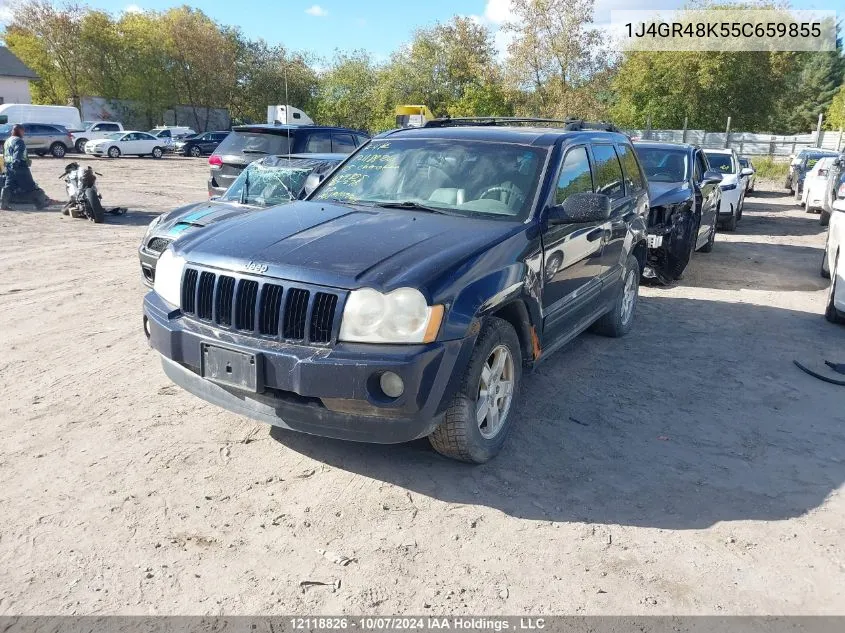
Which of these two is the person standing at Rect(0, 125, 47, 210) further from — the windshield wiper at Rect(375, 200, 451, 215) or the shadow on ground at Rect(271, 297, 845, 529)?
the shadow on ground at Rect(271, 297, 845, 529)

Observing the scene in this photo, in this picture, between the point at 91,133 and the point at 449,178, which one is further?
the point at 91,133

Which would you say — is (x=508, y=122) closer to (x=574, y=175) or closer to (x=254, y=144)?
(x=574, y=175)

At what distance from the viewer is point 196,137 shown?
39.0m

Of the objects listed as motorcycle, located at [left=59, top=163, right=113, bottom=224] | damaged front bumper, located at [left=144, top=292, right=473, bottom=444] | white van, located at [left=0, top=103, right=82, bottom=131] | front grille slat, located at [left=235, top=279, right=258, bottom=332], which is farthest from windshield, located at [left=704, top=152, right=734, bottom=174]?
white van, located at [left=0, top=103, right=82, bottom=131]

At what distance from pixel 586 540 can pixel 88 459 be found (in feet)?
8.93

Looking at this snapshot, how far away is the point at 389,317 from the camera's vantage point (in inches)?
130

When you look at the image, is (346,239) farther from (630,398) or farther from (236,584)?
(630,398)

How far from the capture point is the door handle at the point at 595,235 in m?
5.05

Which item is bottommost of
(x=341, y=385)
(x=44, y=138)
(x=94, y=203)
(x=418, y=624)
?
(x=418, y=624)

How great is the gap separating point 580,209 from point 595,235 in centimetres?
95

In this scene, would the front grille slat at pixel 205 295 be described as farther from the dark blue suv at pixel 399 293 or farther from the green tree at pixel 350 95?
the green tree at pixel 350 95

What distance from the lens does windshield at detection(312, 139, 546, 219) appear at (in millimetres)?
4430

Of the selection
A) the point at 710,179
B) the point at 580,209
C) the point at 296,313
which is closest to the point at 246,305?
the point at 296,313

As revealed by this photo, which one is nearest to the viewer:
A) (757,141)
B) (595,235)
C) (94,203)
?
(595,235)
